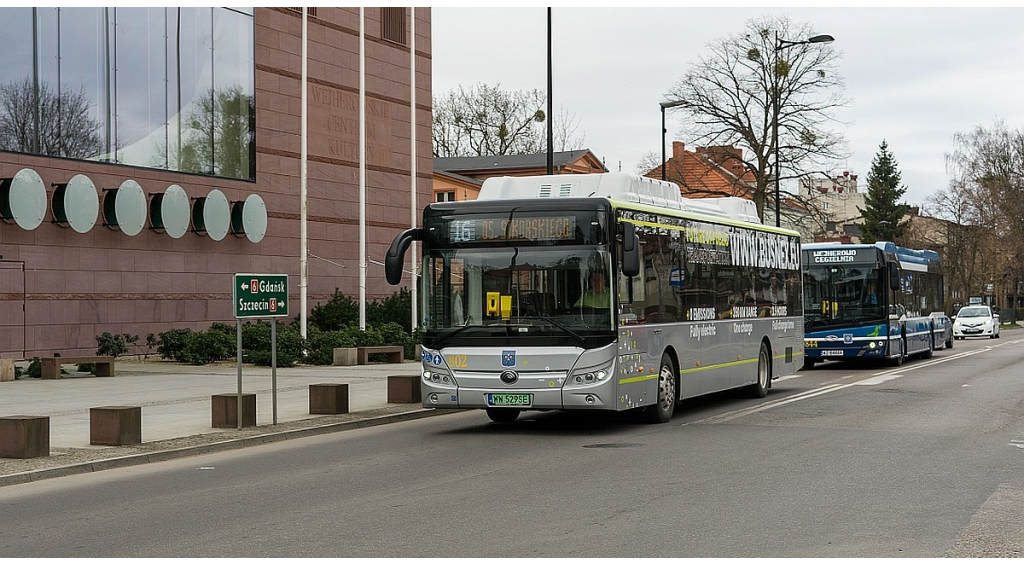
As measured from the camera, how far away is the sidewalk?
1340cm

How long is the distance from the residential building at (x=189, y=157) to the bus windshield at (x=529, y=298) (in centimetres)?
1731

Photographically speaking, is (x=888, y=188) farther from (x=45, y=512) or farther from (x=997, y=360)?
(x=45, y=512)

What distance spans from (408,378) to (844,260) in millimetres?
13768

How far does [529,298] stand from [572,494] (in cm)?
493

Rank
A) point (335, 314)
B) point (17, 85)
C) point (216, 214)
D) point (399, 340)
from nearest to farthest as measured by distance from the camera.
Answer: point (17, 85), point (399, 340), point (216, 214), point (335, 314)


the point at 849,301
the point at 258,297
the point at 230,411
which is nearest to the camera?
the point at 258,297

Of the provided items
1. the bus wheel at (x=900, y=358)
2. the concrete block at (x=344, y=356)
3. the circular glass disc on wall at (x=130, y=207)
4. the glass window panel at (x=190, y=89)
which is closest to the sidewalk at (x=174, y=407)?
the concrete block at (x=344, y=356)

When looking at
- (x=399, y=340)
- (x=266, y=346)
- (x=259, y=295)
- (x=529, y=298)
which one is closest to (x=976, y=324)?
(x=399, y=340)

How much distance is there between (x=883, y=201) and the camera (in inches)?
4094

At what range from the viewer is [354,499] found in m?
10.2

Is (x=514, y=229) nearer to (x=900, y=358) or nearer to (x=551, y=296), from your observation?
(x=551, y=296)

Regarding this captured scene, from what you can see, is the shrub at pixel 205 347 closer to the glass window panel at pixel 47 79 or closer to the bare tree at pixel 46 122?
the bare tree at pixel 46 122

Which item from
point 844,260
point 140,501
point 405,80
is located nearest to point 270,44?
point 405,80

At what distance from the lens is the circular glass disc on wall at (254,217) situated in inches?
1406
